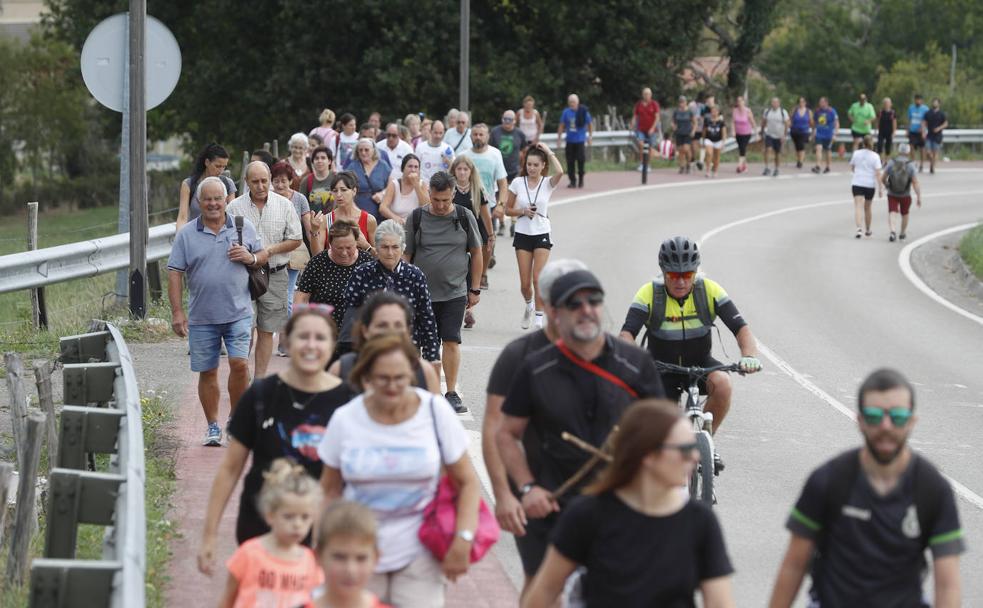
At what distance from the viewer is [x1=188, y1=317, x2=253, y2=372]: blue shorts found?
1088 cm

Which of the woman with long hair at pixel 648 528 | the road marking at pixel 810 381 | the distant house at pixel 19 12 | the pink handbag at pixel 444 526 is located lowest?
the road marking at pixel 810 381

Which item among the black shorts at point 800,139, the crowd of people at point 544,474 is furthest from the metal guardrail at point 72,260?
the black shorts at point 800,139

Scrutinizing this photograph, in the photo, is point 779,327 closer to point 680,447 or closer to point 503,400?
point 503,400

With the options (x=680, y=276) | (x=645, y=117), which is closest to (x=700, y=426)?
(x=680, y=276)

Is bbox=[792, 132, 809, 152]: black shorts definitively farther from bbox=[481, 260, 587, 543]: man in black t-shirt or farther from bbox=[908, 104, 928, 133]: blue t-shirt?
bbox=[481, 260, 587, 543]: man in black t-shirt

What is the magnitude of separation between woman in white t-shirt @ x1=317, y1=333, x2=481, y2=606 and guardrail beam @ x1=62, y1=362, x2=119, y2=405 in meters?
3.47

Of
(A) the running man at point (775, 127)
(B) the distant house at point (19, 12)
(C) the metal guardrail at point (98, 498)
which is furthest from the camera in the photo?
(B) the distant house at point (19, 12)

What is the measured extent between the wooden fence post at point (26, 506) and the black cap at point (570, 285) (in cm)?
238

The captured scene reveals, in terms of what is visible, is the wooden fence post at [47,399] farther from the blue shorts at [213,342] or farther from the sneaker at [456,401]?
the sneaker at [456,401]

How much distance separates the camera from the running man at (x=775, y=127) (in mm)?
36906

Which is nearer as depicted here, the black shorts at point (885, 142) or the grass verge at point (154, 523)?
the grass verge at point (154, 523)

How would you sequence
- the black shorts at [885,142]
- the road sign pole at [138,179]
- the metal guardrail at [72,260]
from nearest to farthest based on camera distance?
the metal guardrail at [72,260] < the road sign pole at [138,179] < the black shorts at [885,142]

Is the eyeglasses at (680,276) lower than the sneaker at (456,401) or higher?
higher

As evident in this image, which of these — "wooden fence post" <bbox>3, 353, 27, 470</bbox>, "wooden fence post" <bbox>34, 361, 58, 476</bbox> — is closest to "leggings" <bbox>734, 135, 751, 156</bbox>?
"wooden fence post" <bbox>34, 361, 58, 476</bbox>
